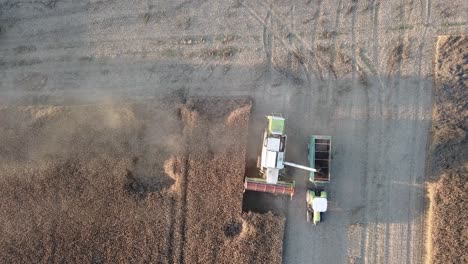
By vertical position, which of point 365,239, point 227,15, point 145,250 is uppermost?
point 227,15

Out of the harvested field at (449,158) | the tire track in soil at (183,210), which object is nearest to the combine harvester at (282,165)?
the tire track in soil at (183,210)

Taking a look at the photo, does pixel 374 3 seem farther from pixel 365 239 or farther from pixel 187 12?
pixel 365 239

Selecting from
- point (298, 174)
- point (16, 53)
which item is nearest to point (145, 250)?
point (298, 174)

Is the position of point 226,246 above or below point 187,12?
below

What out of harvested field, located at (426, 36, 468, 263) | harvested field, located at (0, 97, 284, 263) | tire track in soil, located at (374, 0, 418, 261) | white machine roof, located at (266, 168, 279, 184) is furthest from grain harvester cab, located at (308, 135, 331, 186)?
harvested field, located at (426, 36, 468, 263)

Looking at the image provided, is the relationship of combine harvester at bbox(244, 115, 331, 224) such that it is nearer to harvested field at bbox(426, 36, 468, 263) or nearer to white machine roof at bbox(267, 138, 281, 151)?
white machine roof at bbox(267, 138, 281, 151)

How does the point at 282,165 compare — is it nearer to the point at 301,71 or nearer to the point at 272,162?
the point at 272,162

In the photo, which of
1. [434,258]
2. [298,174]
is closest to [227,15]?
[298,174]
